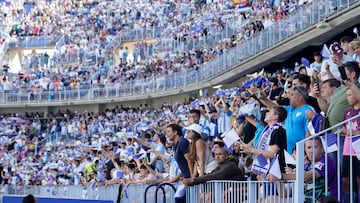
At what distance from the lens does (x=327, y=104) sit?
1057 cm

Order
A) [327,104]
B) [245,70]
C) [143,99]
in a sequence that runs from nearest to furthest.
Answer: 1. [327,104]
2. [245,70]
3. [143,99]

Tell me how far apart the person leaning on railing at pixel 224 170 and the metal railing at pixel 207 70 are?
865 cm

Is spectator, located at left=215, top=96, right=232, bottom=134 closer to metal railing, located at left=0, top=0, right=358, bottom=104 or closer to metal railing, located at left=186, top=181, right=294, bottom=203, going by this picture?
metal railing, located at left=186, top=181, right=294, bottom=203

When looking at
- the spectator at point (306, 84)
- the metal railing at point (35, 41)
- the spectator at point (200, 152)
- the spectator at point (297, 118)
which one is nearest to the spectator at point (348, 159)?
the spectator at point (297, 118)

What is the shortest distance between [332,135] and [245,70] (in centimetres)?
1983

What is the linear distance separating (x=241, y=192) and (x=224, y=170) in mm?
885

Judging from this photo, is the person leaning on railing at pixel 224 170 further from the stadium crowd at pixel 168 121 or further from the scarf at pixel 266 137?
the scarf at pixel 266 137

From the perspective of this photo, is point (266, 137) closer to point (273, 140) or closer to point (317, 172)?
point (273, 140)

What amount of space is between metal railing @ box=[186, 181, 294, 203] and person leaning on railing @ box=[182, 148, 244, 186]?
88 mm

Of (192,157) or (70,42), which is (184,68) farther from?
(192,157)

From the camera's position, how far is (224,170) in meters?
11.8

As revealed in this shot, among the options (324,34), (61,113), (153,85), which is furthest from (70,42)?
(324,34)

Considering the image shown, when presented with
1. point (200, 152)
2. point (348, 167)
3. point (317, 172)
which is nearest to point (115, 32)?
point (200, 152)

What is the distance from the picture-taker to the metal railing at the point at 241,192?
385 inches
